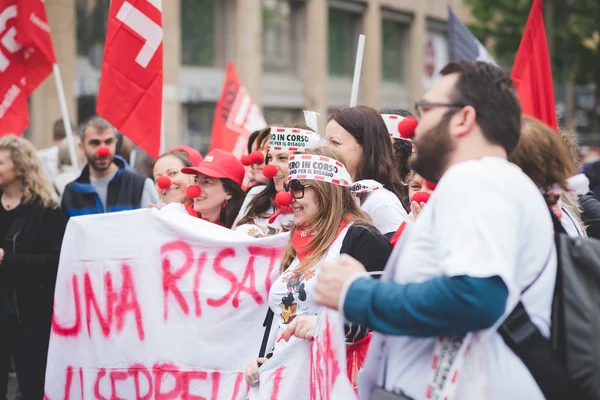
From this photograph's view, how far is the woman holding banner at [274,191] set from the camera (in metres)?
4.99

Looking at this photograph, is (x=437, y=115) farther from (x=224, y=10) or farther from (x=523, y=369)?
(x=224, y=10)

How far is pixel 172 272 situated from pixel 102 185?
1834mm

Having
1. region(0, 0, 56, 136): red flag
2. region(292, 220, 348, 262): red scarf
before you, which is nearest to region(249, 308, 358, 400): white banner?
region(292, 220, 348, 262): red scarf

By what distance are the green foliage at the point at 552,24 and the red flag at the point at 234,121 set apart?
Answer: 18.7m

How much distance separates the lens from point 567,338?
238cm

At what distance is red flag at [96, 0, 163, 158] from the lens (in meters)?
6.33

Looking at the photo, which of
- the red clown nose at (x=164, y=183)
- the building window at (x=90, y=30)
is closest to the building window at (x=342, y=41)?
the building window at (x=90, y=30)

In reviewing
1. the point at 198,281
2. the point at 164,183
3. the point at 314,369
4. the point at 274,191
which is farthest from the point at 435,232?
the point at 164,183

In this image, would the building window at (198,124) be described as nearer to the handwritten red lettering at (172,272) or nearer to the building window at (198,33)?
the building window at (198,33)

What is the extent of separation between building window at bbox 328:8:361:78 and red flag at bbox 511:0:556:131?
764 inches

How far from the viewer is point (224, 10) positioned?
20.9 m

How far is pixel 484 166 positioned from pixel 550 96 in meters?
3.56

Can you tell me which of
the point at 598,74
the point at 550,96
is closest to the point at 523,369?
the point at 550,96

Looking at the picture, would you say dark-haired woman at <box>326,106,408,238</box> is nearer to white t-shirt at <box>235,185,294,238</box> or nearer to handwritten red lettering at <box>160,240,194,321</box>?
white t-shirt at <box>235,185,294,238</box>
